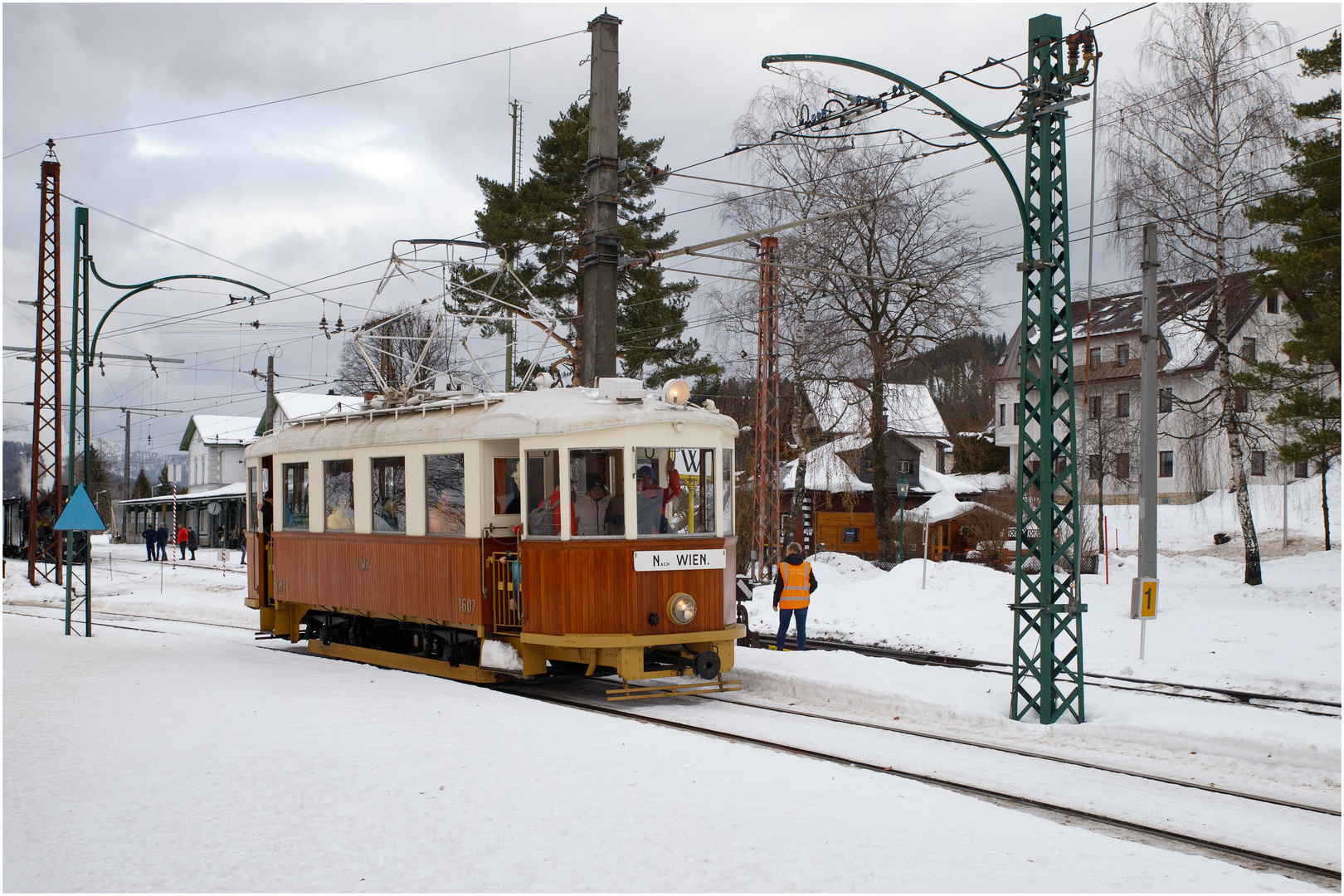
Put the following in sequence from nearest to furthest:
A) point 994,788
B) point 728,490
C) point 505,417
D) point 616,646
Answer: point 994,788 < point 616,646 < point 505,417 < point 728,490

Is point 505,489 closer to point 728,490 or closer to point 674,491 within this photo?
point 674,491

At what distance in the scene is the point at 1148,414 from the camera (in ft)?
60.4

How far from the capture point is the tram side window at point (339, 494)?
1380cm

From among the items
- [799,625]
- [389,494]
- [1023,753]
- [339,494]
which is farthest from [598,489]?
[799,625]

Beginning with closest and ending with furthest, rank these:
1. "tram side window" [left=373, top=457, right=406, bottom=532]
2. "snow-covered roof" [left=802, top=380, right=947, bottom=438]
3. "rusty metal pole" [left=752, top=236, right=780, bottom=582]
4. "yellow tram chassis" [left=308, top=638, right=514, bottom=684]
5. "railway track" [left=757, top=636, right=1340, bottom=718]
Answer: "railway track" [left=757, top=636, right=1340, bottom=718] < "yellow tram chassis" [left=308, top=638, right=514, bottom=684] < "tram side window" [left=373, top=457, right=406, bottom=532] < "rusty metal pole" [left=752, top=236, right=780, bottom=582] < "snow-covered roof" [left=802, top=380, right=947, bottom=438]

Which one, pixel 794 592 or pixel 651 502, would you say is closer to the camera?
pixel 651 502

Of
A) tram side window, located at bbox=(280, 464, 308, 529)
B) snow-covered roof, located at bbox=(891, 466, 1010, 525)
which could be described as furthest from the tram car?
snow-covered roof, located at bbox=(891, 466, 1010, 525)

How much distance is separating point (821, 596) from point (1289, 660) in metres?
10.4

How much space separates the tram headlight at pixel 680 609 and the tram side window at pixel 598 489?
84cm

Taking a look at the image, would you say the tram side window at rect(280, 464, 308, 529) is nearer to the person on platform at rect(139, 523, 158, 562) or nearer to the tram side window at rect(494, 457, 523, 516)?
the tram side window at rect(494, 457, 523, 516)

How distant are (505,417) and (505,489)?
0.85 m

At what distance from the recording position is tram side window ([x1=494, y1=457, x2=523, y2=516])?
460 inches

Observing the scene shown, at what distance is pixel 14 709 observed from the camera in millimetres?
9578

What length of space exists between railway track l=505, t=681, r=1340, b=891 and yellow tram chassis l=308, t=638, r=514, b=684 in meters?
0.70
